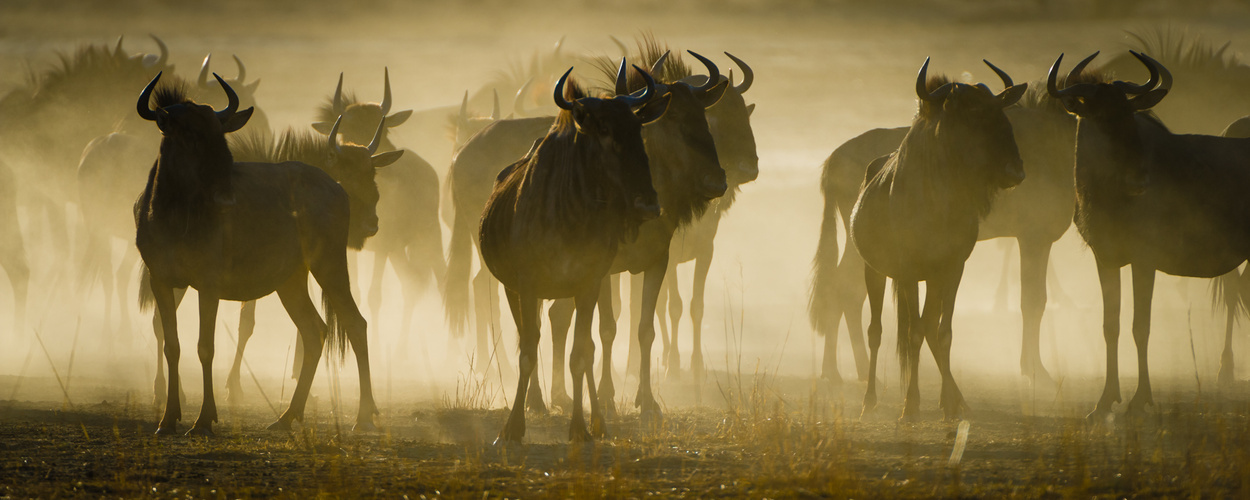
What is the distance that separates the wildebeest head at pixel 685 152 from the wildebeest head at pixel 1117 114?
2490 mm

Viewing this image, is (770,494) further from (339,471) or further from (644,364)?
(644,364)

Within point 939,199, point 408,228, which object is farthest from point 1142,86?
point 408,228

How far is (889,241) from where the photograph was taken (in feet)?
27.2

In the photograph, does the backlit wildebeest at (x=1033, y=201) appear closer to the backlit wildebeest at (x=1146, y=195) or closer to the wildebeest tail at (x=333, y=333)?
the backlit wildebeest at (x=1146, y=195)

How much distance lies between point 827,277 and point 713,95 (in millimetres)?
3874

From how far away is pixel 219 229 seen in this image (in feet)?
23.9

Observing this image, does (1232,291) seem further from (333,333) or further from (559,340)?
(333,333)

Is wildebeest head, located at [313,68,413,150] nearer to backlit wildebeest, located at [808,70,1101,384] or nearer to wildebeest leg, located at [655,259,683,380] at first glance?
wildebeest leg, located at [655,259,683,380]

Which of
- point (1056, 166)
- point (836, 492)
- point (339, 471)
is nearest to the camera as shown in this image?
point (836, 492)

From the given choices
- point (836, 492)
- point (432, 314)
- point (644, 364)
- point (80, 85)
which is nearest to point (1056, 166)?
point (644, 364)

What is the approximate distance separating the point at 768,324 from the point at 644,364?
1286 centimetres

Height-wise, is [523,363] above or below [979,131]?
below

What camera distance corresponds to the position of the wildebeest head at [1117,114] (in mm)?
8109

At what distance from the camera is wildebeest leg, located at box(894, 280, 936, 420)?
26.4 feet
